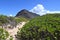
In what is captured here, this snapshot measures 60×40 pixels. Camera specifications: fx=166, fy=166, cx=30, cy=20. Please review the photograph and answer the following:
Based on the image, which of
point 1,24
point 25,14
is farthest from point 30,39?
point 25,14

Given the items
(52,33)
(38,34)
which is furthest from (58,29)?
(38,34)

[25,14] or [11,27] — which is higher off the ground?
[25,14]

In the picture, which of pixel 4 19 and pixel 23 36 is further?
pixel 4 19

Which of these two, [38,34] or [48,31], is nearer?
[48,31]

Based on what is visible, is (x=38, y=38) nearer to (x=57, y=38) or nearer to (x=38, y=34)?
(x=38, y=34)

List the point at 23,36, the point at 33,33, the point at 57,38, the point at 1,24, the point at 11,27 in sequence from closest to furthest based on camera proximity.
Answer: the point at 57,38 < the point at 33,33 < the point at 23,36 < the point at 1,24 < the point at 11,27

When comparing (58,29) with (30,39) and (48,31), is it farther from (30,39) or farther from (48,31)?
(30,39)

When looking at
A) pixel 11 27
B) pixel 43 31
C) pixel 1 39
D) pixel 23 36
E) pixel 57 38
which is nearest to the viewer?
pixel 1 39

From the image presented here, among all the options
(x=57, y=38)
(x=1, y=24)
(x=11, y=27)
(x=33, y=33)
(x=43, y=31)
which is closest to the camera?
(x=57, y=38)

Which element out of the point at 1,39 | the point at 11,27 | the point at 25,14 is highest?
the point at 25,14
